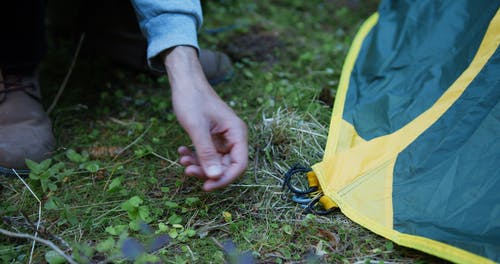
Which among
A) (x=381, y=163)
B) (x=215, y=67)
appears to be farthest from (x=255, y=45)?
(x=381, y=163)

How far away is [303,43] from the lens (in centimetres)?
204

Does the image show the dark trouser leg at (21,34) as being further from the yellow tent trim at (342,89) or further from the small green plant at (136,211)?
the yellow tent trim at (342,89)

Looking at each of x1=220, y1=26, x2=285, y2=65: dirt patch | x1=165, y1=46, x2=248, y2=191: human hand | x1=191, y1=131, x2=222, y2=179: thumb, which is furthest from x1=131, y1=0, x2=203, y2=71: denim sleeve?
x1=220, y1=26, x2=285, y2=65: dirt patch

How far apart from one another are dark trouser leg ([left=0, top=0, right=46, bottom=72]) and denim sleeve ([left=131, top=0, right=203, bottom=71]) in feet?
1.48

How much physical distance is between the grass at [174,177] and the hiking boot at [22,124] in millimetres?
48

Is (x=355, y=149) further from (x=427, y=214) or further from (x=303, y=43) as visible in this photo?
(x=303, y=43)

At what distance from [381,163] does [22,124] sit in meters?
0.96

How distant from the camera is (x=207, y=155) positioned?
0.97 m

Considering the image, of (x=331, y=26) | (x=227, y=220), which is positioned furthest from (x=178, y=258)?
(x=331, y=26)

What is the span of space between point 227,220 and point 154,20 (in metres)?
0.50

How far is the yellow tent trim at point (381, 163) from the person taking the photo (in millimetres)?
961

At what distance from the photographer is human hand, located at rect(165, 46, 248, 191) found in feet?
3.20

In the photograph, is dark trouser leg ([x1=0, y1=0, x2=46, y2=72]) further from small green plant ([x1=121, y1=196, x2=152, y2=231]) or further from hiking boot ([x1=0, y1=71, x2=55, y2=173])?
small green plant ([x1=121, y1=196, x2=152, y2=231])

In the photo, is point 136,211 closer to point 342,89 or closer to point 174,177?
point 174,177
